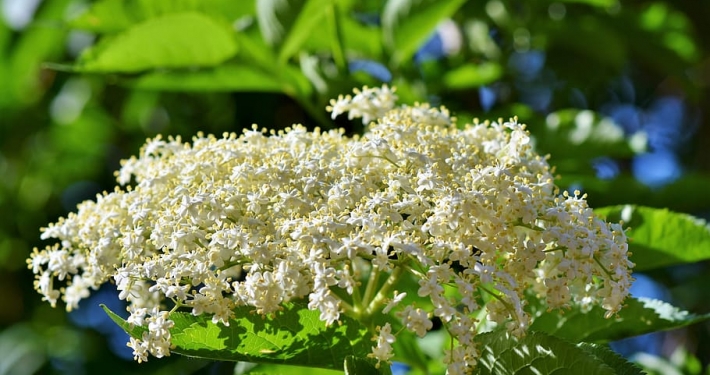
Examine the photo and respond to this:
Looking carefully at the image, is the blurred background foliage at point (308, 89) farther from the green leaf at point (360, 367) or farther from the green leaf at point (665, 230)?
the green leaf at point (360, 367)

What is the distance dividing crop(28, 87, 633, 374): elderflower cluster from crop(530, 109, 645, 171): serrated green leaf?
28.8 inches

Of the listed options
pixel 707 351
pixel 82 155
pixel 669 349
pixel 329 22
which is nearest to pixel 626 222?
pixel 329 22

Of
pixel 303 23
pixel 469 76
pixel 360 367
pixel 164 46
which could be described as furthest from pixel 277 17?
pixel 360 367

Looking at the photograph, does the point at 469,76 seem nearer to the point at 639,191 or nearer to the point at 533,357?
the point at 639,191

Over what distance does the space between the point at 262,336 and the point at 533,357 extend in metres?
0.44

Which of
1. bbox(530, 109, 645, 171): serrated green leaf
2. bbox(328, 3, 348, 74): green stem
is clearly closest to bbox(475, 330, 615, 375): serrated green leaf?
bbox(530, 109, 645, 171): serrated green leaf

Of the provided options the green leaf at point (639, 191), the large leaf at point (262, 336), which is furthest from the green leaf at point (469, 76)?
the large leaf at point (262, 336)

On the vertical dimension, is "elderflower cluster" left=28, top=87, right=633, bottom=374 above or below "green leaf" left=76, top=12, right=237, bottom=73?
below

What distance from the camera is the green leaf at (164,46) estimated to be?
2.22 m

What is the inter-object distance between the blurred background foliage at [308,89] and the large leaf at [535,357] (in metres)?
0.90

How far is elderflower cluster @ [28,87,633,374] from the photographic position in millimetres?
1364

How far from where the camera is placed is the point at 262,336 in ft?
4.62

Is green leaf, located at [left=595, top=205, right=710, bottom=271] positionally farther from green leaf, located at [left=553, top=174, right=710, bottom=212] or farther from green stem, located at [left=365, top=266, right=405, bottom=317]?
green stem, located at [left=365, top=266, right=405, bottom=317]

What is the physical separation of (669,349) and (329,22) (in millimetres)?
2624
